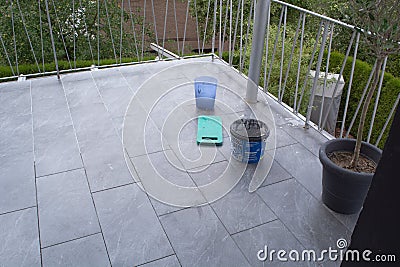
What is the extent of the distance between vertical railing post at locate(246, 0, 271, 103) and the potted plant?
1232 mm

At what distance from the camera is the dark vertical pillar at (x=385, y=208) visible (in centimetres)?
78

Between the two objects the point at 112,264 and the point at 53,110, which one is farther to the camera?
the point at 53,110

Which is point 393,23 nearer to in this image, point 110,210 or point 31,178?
point 110,210

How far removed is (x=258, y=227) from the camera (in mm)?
2066

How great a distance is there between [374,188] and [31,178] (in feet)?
7.31

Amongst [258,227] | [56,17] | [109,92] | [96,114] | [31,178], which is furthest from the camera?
[56,17]

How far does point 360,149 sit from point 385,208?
4.87ft

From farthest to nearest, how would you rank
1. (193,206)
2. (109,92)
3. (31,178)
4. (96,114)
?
(109,92) → (96,114) → (31,178) → (193,206)

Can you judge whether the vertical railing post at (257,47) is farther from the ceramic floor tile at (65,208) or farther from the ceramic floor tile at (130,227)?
the ceramic floor tile at (65,208)

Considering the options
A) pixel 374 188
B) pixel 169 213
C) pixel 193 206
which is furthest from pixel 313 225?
pixel 374 188

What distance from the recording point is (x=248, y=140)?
246cm

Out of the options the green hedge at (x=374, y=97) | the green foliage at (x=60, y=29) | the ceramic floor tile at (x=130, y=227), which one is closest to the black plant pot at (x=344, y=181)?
the ceramic floor tile at (x=130, y=227)

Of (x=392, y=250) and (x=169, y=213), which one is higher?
(x=392, y=250)

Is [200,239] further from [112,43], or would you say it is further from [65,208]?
[112,43]
